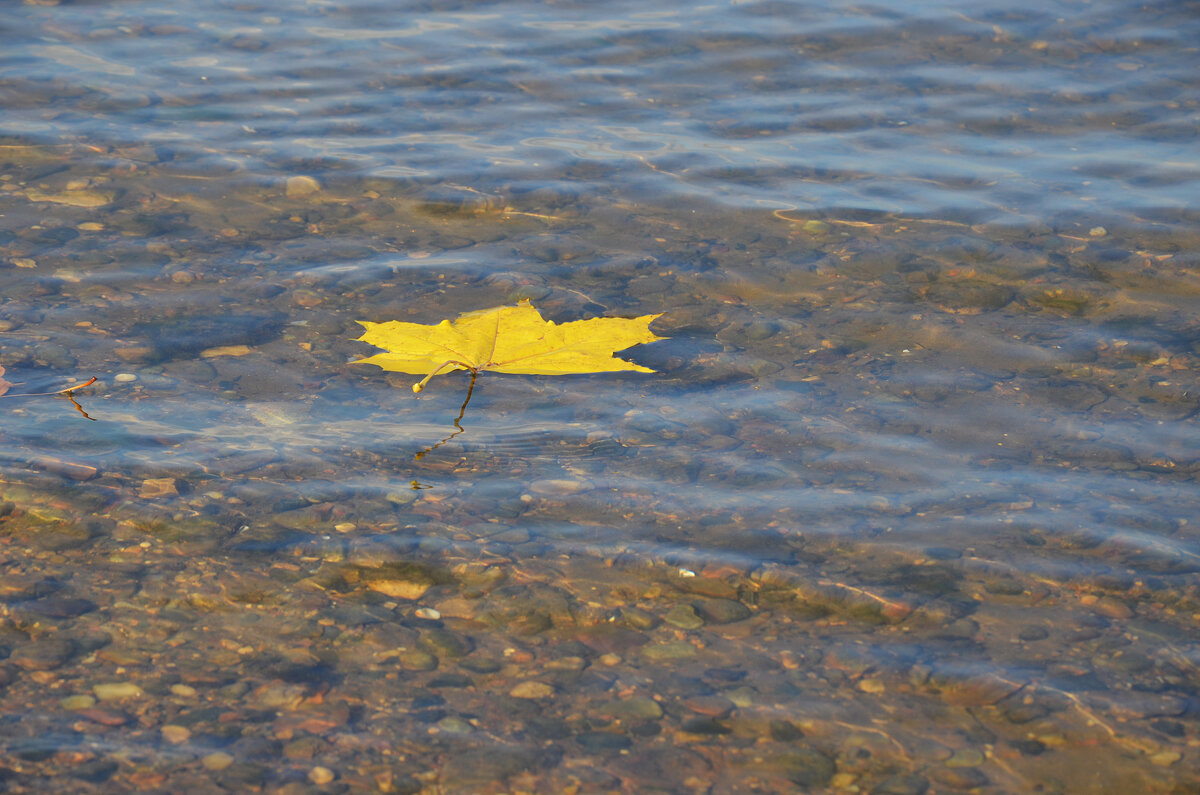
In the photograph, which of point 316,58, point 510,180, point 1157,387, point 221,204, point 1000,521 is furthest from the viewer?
point 316,58

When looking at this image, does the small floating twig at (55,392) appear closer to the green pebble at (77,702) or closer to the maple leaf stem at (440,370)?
the maple leaf stem at (440,370)

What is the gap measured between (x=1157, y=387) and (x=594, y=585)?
1753 millimetres

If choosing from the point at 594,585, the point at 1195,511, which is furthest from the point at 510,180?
the point at 1195,511

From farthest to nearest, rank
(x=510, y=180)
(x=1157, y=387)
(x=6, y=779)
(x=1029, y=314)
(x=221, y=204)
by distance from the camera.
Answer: (x=510, y=180) < (x=221, y=204) < (x=1029, y=314) < (x=1157, y=387) < (x=6, y=779)

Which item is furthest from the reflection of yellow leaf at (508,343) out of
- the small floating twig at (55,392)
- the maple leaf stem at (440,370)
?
the small floating twig at (55,392)

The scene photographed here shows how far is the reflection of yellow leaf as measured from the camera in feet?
10.4

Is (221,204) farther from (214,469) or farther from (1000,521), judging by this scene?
(1000,521)

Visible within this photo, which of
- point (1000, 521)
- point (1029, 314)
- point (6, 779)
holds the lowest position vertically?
point (6, 779)

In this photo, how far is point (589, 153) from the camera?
4.79m

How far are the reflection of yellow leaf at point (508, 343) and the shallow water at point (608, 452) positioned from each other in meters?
0.07

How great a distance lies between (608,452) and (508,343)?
1.72ft

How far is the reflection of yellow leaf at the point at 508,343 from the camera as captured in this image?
3.16 metres

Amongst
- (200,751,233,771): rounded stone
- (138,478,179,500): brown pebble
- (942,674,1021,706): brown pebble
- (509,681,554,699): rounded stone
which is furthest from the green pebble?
(942,674,1021,706): brown pebble

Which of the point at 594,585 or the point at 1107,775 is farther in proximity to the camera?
the point at 594,585
